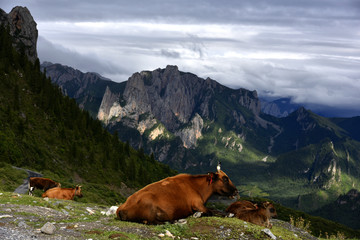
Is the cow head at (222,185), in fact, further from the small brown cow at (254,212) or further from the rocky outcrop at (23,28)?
the rocky outcrop at (23,28)

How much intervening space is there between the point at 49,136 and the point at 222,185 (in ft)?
277

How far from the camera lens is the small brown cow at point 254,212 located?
16578 mm

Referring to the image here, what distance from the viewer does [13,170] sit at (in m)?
43.7

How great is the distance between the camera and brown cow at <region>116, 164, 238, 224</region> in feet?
41.6

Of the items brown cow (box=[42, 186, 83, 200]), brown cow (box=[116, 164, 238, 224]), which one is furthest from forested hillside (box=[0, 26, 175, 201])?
brown cow (box=[116, 164, 238, 224])

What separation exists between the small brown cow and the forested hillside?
43481mm

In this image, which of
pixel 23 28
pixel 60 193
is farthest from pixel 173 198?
pixel 23 28

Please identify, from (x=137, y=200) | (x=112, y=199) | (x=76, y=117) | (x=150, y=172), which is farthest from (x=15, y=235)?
(x=150, y=172)

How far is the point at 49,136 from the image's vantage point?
86812mm

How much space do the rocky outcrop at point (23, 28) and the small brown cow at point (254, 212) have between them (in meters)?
175

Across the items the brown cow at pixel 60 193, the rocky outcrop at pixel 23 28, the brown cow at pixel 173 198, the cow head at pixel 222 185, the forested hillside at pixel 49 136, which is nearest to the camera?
the brown cow at pixel 173 198

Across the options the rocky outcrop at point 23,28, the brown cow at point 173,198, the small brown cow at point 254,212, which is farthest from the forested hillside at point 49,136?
the rocky outcrop at point 23,28

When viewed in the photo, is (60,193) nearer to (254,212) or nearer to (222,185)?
(254,212)

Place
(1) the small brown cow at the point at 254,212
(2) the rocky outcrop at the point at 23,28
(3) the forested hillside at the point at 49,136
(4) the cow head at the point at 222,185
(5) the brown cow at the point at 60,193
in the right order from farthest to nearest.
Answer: (2) the rocky outcrop at the point at 23,28 → (3) the forested hillside at the point at 49,136 → (5) the brown cow at the point at 60,193 → (1) the small brown cow at the point at 254,212 → (4) the cow head at the point at 222,185
